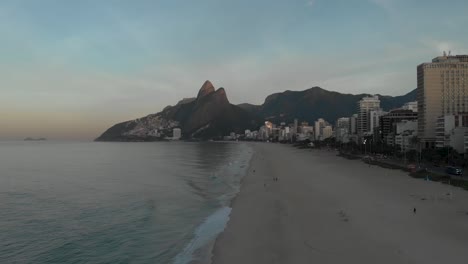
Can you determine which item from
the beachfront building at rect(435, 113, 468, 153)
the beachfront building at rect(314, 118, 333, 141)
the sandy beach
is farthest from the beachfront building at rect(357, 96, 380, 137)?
the sandy beach

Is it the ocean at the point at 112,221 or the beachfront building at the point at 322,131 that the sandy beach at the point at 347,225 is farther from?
the beachfront building at the point at 322,131

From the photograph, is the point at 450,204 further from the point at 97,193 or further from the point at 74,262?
the point at 97,193

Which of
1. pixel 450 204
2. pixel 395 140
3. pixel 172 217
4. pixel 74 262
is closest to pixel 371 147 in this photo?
pixel 395 140

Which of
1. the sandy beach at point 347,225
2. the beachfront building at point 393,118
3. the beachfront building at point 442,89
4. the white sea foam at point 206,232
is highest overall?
the beachfront building at point 442,89

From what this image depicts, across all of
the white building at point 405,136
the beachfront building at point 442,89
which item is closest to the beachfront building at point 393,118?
the white building at point 405,136

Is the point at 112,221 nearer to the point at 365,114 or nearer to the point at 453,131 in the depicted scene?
the point at 453,131

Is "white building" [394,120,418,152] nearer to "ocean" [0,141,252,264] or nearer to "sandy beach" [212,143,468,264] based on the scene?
"sandy beach" [212,143,468,264]

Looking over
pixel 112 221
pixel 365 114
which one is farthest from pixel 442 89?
pixel 112 221
